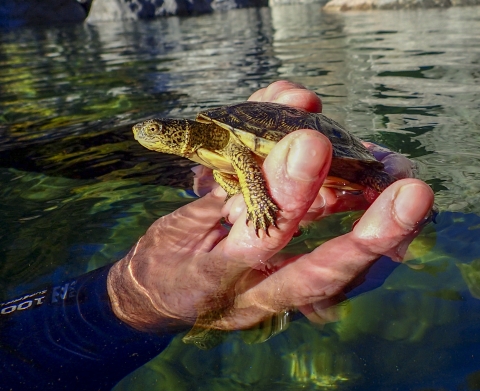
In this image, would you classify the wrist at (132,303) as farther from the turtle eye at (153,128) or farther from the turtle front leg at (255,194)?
the turtle eye at (153,128)

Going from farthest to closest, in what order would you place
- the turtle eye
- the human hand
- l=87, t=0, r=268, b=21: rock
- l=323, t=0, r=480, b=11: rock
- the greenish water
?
l=87, t=0, r=268, b=21: rock < l=323, t=0, r=480, b=11: rock < the turtle eye < the human hand < the greenish water

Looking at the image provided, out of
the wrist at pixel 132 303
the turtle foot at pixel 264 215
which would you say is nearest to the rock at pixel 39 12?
the wrist at pixel 132 303

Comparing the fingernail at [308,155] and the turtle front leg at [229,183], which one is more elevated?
the fingernail at [308,155]

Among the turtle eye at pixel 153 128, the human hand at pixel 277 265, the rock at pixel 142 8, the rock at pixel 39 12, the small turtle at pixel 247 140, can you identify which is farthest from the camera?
the rock at pixel 142 8

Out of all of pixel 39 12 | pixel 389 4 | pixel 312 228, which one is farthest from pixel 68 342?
pixel 39 12

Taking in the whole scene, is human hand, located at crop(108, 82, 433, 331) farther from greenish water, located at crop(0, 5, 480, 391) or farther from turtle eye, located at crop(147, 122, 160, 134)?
turtle eye, located at crop(147, 122, 160, 134)

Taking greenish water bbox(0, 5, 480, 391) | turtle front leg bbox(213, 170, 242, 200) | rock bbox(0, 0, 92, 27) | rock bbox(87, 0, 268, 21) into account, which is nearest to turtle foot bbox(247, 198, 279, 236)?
greenish water bbox(0, 5, 480, 391)

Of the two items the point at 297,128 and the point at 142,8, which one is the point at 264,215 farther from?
the point at 142,8
